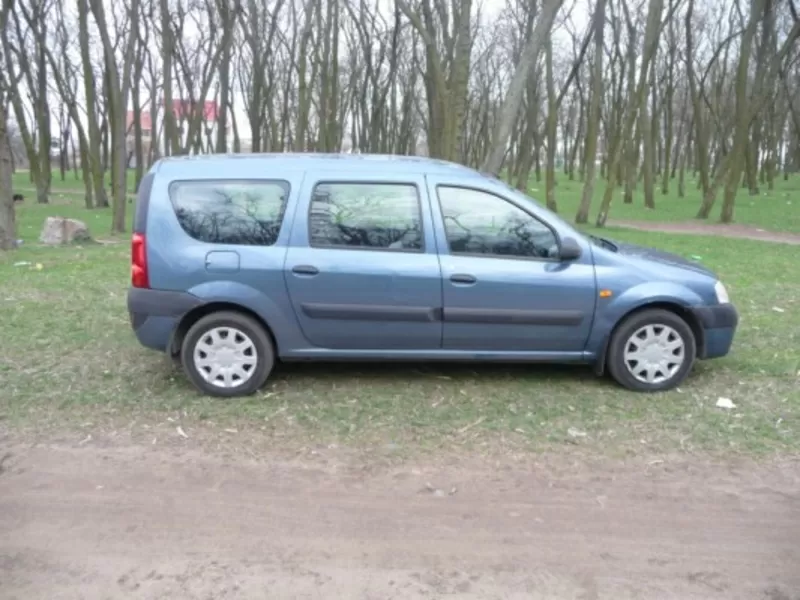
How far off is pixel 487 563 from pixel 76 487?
7.16 ft

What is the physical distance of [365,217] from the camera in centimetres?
521

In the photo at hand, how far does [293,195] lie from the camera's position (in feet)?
17.0

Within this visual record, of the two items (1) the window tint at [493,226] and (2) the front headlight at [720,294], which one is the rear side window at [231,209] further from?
(2) the front headlight at [720,294]

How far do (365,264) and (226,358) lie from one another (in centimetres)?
116

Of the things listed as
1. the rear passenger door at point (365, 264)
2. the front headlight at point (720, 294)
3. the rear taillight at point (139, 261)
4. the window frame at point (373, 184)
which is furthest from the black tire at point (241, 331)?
the front headlight at point (720, 294)

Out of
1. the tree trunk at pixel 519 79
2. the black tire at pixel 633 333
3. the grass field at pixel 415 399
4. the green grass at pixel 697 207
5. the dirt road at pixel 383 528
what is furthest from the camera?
the green grass at pixel 697 207

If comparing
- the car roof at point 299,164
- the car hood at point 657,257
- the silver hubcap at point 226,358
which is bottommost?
the silver hubcap at point 226,358

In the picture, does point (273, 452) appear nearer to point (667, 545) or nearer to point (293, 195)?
point (293, 195)

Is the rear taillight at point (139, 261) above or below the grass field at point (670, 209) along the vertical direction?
below

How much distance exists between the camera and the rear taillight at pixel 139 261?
507cm

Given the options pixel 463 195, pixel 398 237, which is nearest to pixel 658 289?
pixel 463 195

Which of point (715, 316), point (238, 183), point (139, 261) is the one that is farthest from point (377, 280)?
point (715, 316)

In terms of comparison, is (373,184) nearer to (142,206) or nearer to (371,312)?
(371,312)

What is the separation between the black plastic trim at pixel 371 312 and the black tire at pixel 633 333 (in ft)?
4.24
